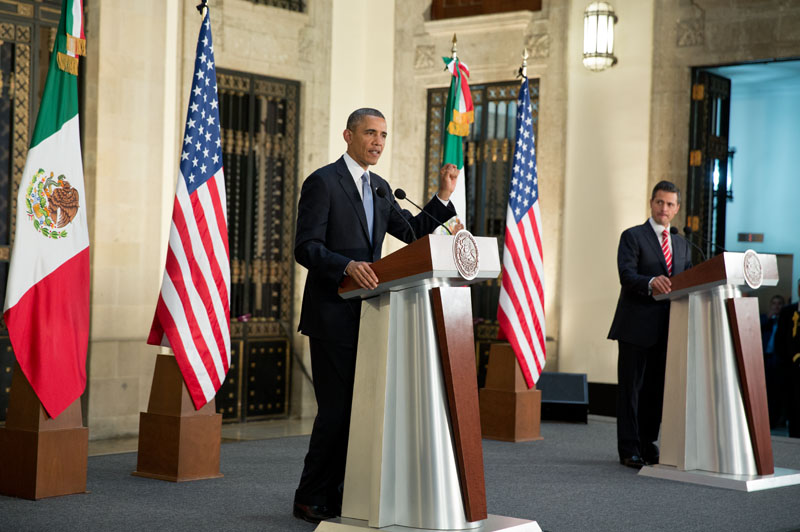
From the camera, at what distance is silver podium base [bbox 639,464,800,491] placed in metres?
Result: 5.68

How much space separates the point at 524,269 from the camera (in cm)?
798

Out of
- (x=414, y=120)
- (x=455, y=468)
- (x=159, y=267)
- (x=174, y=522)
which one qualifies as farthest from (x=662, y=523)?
(x=414, y=120)

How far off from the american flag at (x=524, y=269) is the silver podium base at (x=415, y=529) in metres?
3.77

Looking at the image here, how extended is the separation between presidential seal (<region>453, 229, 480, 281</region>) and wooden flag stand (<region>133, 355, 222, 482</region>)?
8.36 ft

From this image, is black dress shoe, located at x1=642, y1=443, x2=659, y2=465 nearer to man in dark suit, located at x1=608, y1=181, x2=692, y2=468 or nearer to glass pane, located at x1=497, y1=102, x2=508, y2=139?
man in dark suit, located at x1=608, y1=181, x2=692, y2=468

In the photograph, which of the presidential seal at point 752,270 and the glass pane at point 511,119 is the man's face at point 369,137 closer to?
the presidential seal at point 752,270

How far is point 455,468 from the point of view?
3893 mm

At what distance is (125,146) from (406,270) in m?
4.73

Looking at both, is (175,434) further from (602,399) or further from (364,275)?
(602,399)

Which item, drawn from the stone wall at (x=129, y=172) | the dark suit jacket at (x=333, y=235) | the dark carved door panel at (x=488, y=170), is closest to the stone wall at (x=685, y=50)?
the dark carved door panel at (x=488, y=170)

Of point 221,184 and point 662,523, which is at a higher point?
point 221,184

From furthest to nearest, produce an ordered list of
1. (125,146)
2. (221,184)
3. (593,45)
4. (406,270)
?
(593,45) < (125,146) < (221,184) < (406,270)

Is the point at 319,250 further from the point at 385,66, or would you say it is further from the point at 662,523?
the point at 385,66

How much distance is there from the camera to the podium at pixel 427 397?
12.6 feet
